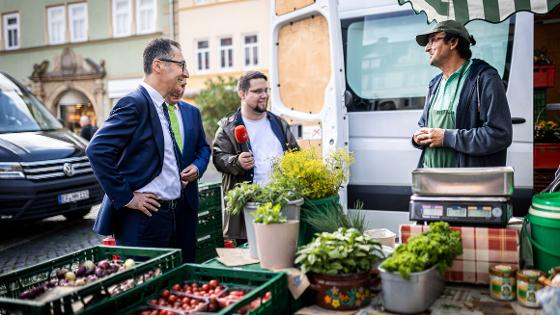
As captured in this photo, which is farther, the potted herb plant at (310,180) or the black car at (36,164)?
the black car at (36,164)

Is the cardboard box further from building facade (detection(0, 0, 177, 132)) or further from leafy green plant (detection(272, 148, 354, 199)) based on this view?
building facade (detection(0, 0, 177, 132))

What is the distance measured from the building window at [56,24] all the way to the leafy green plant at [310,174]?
86.9 ft

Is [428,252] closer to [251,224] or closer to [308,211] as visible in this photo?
[308,211]

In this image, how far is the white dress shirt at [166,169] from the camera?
3.11 metres

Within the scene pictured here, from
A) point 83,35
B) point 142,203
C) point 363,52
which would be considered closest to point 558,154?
point 363,52

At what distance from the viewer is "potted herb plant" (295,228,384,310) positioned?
2074 millimetres

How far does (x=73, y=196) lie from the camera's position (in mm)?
7527

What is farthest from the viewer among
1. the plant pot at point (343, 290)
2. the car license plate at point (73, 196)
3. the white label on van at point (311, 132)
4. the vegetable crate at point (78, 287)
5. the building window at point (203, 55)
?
the building window at point (203, 55)

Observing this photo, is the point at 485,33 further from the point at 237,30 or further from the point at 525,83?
the point at 237,30

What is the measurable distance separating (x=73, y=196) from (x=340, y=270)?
6.28 m

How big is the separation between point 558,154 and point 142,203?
4443 mm

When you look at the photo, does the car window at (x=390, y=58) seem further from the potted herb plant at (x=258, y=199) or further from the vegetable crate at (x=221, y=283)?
the vegetable crate at (x=221, y=283)

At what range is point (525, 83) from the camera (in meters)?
4.54

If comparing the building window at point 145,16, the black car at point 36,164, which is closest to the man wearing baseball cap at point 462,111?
the black car at point 36,164
